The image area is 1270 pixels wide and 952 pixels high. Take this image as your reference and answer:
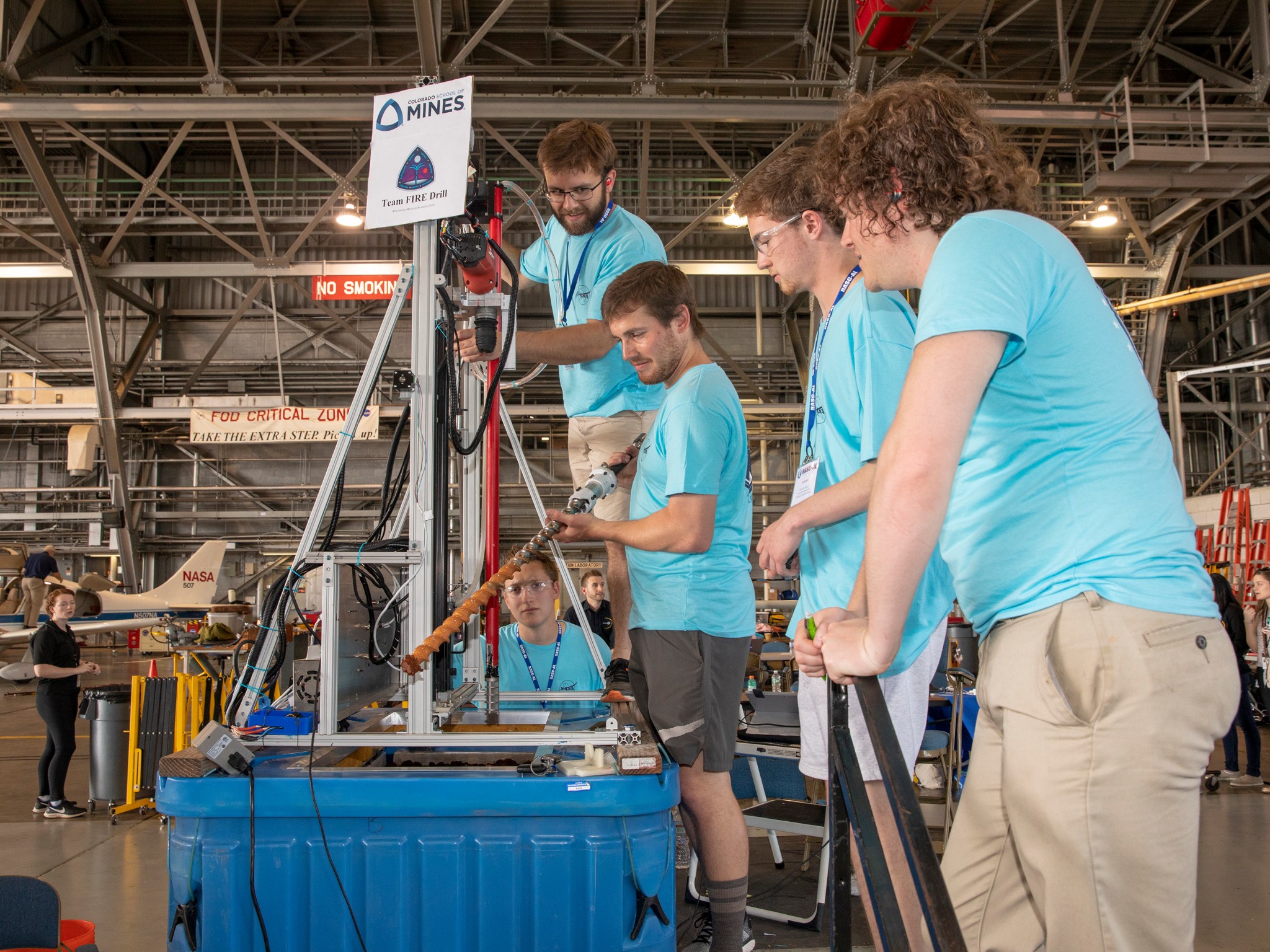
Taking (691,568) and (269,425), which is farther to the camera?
(269,425)

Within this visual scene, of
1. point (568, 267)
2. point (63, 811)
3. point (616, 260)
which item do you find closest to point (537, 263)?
point (568, 267)

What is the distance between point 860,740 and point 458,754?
1143 millimetres

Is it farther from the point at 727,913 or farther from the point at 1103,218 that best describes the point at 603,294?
the point at 1103,218

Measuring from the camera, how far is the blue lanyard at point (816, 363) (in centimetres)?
205

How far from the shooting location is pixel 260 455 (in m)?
20.5

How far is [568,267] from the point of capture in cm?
328

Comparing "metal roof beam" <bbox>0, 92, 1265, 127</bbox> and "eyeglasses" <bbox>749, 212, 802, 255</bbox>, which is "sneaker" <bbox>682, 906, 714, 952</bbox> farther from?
"metal roof beam" <bbox>0, 92, 1265, 127</bbox>

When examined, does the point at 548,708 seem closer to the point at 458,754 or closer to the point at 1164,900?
the point at 458,754

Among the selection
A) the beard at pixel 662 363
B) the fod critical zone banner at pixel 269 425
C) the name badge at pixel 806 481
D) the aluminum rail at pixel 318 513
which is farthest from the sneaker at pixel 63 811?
the fod critical zone banner at pixel 269 425

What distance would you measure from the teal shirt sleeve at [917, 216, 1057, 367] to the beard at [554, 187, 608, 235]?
2161mm

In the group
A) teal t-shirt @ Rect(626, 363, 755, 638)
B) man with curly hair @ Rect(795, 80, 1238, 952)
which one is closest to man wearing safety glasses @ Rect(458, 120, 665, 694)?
teal t-shirt @ Rect(626, 363, 755, 638)

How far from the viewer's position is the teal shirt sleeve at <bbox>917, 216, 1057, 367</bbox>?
3.30 feet

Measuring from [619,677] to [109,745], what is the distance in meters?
4.56

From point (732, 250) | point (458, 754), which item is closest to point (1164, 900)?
point (458, 754)
